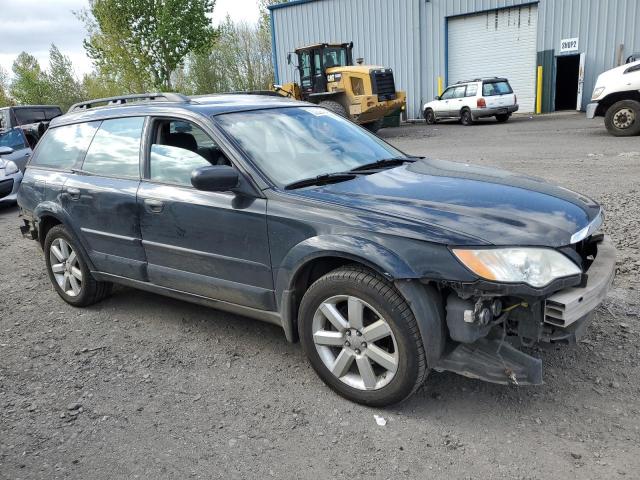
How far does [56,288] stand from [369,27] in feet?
77.0

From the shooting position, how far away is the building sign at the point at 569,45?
21703 mm

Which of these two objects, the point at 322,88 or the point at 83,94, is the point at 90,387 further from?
the point at 83,94

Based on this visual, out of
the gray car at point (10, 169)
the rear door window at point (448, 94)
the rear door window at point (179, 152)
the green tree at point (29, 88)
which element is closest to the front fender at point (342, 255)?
the rear door window at point (179, 152)

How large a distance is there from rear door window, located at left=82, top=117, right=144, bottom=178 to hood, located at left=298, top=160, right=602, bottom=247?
1.57m

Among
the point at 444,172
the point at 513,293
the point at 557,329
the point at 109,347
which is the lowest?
the point at 109,347

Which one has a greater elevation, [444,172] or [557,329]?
[444,172]

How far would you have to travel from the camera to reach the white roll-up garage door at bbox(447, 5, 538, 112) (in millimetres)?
22828

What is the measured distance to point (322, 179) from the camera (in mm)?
3318

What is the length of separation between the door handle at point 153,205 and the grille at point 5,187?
25.0 ft

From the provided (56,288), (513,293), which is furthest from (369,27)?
(513,293)

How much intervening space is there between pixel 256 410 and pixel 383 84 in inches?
649

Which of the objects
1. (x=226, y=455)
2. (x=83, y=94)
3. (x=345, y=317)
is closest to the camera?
(x=226, y=455)

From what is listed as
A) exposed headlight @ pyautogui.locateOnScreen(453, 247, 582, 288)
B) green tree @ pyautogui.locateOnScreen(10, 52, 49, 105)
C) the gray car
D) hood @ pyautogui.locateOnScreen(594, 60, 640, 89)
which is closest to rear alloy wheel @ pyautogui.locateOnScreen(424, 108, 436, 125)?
hood @ pyautogui.locateOnScreen(594, 60, 640, 89)

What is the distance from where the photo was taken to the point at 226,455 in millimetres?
2660
